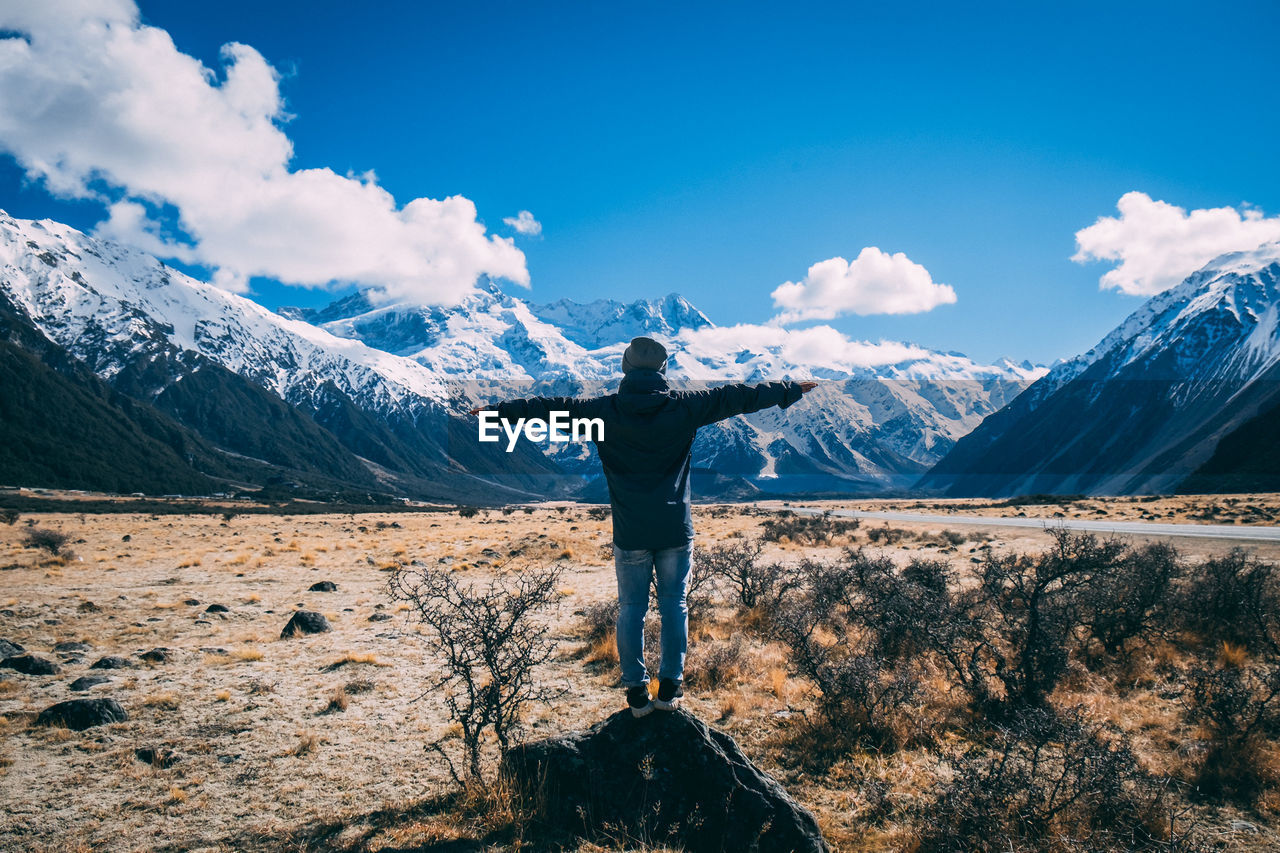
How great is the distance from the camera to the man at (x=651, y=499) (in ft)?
15.5

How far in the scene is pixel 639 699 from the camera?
4863 mm

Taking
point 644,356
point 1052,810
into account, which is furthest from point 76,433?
point 1052,810

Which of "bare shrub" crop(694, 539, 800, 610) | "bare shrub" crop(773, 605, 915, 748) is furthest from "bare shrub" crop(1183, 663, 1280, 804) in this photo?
"bare shrub" crop(694, 539, 800, 610)

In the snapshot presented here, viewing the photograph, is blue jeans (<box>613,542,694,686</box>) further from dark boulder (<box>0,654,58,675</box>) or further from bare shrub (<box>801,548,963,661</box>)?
dark boulder (<box>0,654,58,675</box>)

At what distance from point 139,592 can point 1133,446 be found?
20490cm

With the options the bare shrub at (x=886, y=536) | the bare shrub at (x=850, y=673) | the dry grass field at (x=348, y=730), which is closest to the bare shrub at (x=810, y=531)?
the bare shrub at (x=886, y=536)

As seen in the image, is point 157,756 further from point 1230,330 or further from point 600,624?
point 1230,330

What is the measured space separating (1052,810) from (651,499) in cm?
396

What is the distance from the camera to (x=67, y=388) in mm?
159125

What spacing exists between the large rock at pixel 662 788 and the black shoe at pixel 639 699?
21cm

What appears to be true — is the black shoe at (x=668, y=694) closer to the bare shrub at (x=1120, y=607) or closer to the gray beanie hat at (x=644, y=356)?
the gray beanie hat at (x=644, y=356)

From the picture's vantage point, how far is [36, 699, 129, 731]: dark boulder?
7.26 meters

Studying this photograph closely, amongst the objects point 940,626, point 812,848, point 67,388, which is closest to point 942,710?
point 940,626

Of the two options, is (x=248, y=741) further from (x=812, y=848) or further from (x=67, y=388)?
(x=67, y=388)
